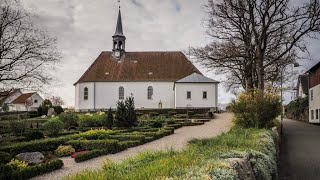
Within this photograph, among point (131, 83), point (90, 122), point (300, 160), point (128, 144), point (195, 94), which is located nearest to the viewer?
point (300, 160)

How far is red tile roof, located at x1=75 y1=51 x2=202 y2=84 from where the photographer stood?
53844 mm

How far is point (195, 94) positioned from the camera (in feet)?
164

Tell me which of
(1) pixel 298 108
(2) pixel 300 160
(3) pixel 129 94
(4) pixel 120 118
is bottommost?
(2) pixel 300 160

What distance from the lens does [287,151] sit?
59.3 feet

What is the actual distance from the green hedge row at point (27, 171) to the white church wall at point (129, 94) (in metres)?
41.5

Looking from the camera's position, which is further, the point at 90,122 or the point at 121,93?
the point at 121,93

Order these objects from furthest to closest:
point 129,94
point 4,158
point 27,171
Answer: point 129,94, point 4,158, point 27,171

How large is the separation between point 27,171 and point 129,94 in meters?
42.7

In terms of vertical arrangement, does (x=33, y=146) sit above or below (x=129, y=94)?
below

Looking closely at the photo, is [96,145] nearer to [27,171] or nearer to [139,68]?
[27,171]

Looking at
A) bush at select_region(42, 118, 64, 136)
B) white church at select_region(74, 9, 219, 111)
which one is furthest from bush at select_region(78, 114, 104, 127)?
white church at select_region(74, 9, 219, 111)

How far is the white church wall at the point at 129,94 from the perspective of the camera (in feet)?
176

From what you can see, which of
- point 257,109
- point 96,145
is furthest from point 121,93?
point 96,145

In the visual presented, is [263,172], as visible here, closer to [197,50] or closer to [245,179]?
[245,179]
